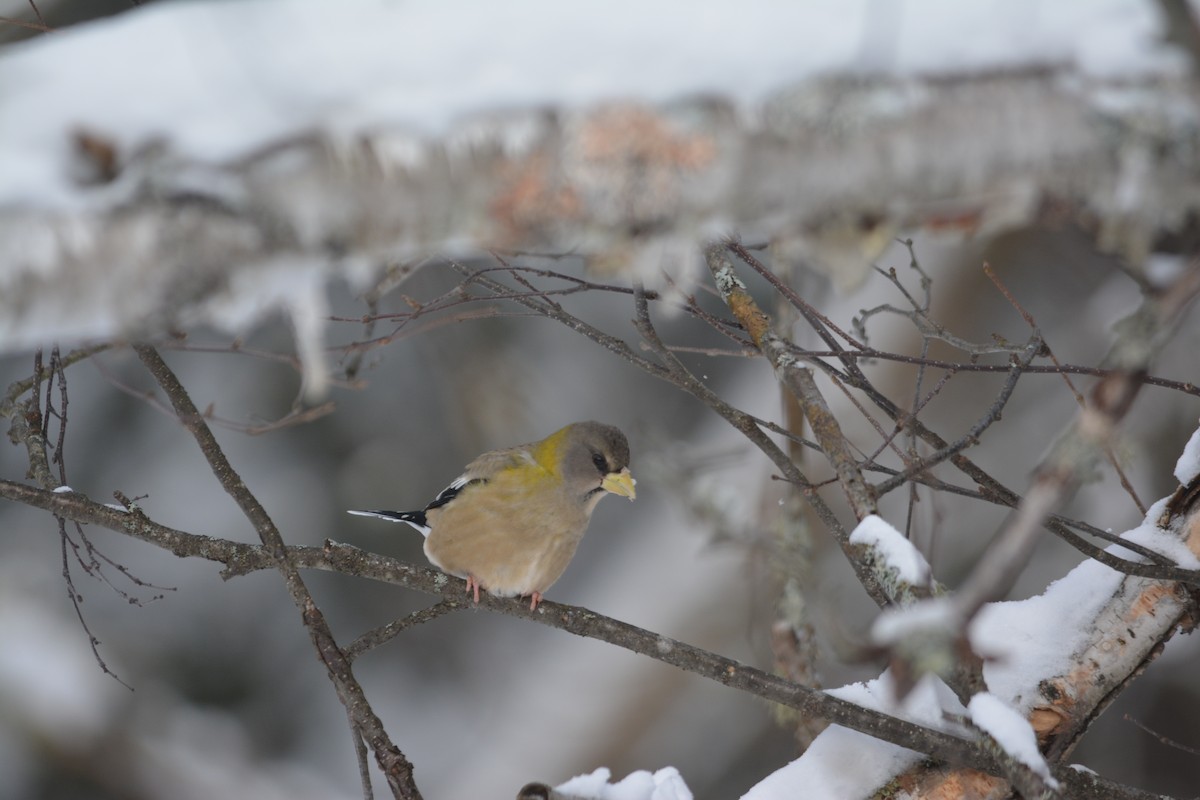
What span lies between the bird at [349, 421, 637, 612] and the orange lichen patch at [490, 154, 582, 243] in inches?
75.4

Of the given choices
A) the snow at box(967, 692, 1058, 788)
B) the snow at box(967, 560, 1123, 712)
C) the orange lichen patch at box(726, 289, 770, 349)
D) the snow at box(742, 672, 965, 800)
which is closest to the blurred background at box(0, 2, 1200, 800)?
the orange lichen patch at box(726, 289, 770, 349)

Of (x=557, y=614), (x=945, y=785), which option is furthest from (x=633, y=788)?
(x=945, y=785)

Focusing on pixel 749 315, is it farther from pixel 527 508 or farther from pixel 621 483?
pixel 527 508

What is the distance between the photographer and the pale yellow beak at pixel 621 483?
3.15m

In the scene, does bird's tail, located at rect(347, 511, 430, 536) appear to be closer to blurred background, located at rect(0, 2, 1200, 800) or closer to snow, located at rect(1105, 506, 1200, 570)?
snow, located at rect(1105, 506, 1200, 570)

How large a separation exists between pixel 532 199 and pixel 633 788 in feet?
4.84

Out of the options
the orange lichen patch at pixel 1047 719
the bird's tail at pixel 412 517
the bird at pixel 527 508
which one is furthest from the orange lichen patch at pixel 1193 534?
the bird's tail at pixel 412 517

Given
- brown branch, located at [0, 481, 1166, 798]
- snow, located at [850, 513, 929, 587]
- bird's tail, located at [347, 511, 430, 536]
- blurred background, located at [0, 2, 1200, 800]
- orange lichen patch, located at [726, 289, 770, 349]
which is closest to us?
snow, located at [850, 513, 929, 587]

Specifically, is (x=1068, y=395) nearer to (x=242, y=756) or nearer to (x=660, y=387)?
(x=660, y=387)

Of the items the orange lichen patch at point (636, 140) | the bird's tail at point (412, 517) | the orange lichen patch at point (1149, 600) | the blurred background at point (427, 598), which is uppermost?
the blurred background at point (427, 598)

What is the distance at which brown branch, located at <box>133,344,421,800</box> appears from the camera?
83.7 inches

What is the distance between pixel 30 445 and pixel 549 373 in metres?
4.37

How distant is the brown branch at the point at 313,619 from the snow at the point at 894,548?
108 centimetres

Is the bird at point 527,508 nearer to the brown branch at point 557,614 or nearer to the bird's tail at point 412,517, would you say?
the bird's tail at point 412,517
